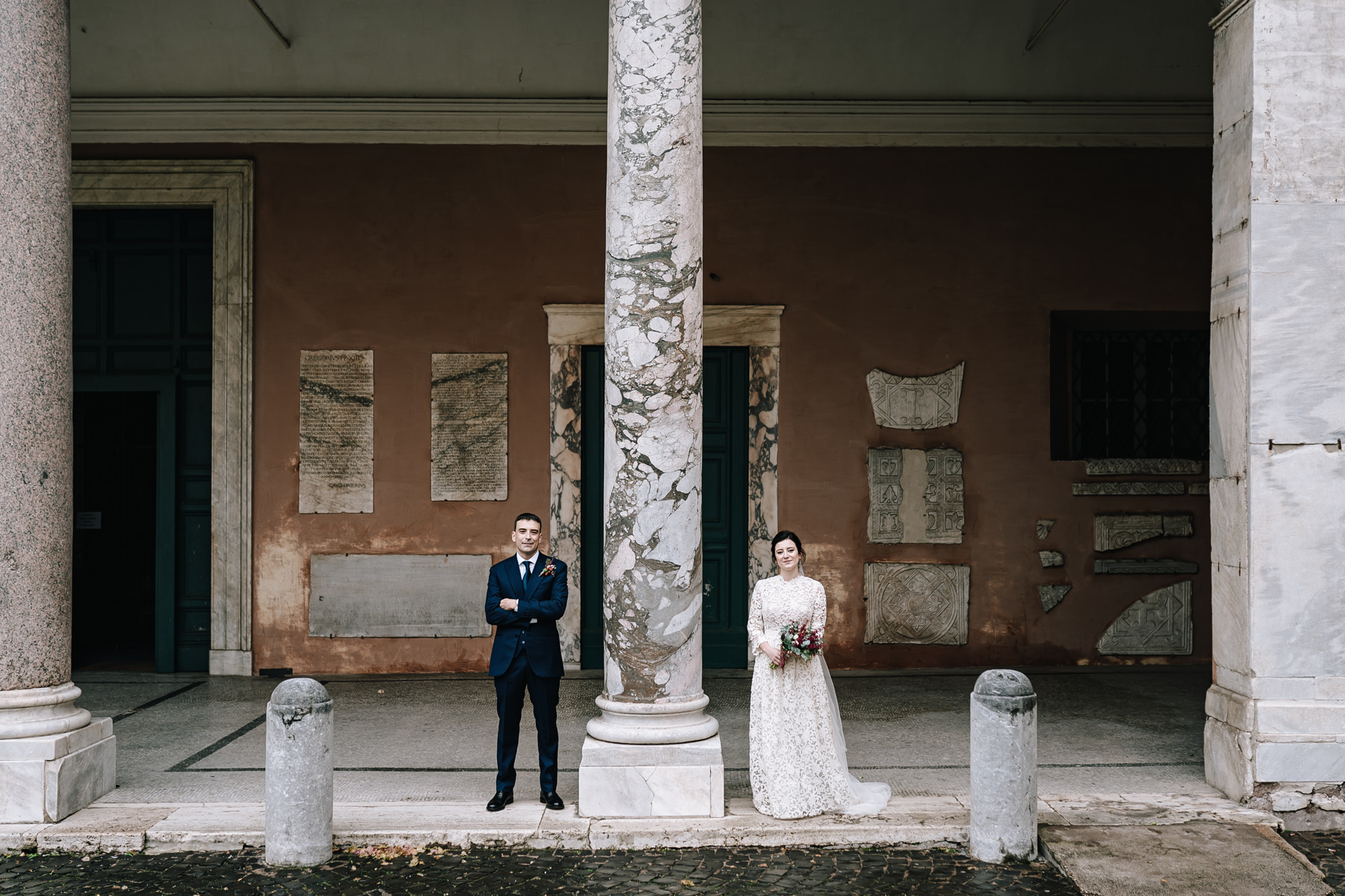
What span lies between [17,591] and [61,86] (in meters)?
2.61

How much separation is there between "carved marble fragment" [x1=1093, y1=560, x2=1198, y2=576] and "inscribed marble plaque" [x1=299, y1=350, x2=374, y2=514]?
20.6 ft

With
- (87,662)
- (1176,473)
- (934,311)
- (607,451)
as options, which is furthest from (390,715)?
(1176,473)

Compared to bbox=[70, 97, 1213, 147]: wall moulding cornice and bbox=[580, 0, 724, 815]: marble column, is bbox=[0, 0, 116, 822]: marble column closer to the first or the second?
bbox=[580, 0, 724, 815]: marble column

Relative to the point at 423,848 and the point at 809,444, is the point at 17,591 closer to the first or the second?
the point at 423,848

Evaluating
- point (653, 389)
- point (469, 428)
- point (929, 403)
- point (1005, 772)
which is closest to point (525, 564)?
point (653, 389)

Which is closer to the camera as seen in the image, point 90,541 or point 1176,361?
point 1176,361

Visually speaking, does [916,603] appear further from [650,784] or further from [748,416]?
[650,784]

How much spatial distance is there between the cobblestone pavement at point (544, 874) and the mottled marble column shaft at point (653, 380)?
2.28ft

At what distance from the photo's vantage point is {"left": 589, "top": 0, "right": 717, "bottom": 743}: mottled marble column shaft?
526 centimetres

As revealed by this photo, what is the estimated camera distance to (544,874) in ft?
15.2

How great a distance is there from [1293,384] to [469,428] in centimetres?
615

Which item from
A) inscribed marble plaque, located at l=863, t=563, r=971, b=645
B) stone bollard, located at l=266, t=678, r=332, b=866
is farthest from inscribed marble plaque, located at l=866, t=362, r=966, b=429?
stone bollard, located at l=266, t=678, r=332, b=866

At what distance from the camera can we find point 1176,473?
29.9ft

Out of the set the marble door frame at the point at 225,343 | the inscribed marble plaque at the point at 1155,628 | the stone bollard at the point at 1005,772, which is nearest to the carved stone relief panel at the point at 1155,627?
the inscribed marble plaque at the point at 1155,628
